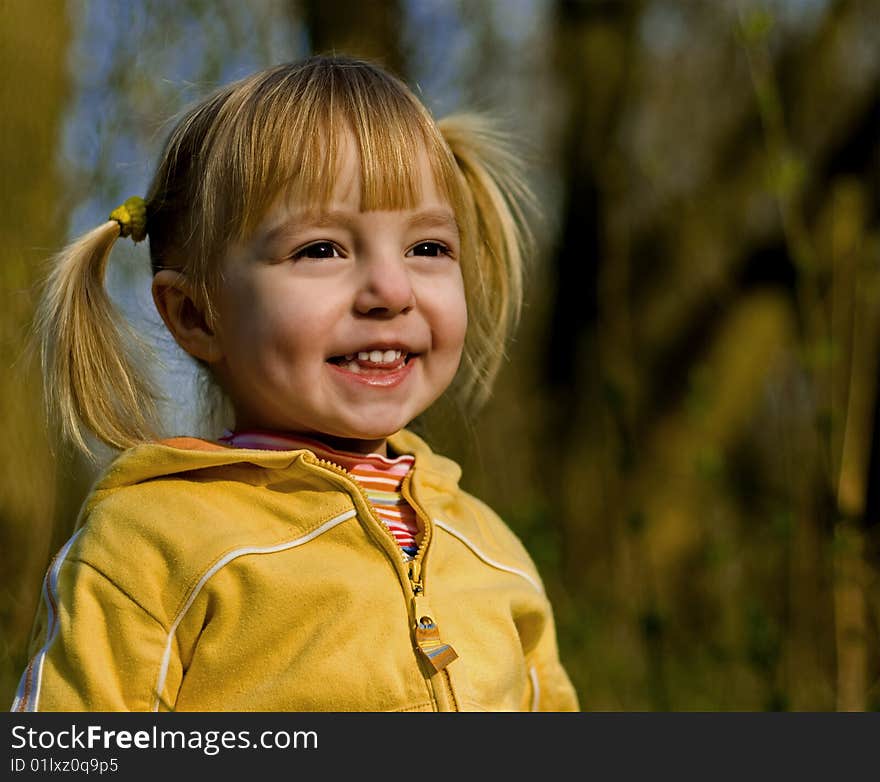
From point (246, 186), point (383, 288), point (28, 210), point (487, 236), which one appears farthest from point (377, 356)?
point (28, 210)

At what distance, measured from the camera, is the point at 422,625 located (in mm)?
1960

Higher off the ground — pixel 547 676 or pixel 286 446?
pixel 286 446

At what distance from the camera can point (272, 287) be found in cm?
200

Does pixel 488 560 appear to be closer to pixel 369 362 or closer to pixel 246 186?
pixel 369 362

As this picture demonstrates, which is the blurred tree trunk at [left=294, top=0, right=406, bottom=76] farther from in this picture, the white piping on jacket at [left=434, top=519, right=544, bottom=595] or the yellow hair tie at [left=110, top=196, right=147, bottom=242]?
the white piping on jacket at [left=434, top=519, right=544, bottom=595]

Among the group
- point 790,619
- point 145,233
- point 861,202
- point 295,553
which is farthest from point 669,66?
point 295,553

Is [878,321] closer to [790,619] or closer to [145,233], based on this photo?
[790,619]

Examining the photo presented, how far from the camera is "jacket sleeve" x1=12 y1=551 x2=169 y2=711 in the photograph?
5.84 ft

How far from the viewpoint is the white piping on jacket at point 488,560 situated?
7.20 ft

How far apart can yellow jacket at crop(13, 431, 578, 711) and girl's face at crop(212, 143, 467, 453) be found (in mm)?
112

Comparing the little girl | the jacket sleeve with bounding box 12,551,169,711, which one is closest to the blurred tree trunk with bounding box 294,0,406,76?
the little girl

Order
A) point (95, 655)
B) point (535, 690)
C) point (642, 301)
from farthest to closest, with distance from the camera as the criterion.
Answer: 1. point (642, 301)
2. point (535, 690)
3. point (95, 655)

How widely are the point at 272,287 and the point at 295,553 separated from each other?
0.44 m

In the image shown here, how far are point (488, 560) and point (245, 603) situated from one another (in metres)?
0.54
